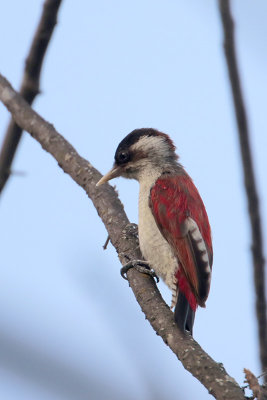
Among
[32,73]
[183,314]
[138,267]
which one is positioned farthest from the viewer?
[32,73]

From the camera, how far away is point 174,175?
18.8 ft

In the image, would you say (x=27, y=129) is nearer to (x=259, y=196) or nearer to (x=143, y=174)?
(x=143, y=174)

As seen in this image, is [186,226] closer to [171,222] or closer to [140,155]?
[171,222]

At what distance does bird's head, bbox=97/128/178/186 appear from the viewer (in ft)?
19.8

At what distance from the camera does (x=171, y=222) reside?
5.15 m

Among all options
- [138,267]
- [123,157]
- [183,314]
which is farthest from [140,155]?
[183,314]

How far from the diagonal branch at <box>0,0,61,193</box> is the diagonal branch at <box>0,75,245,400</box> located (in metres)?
0.14

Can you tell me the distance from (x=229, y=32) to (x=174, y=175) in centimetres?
293

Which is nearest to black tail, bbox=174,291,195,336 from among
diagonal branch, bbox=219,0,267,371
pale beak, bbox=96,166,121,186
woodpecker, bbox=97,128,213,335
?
woodpecker, bbox=97,128,213,335

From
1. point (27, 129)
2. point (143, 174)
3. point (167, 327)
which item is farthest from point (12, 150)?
point (167, 327)

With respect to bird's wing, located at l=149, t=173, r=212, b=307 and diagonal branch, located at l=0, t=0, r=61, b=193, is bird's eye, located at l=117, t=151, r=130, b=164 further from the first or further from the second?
diagonal branch, located at l=0, t=0, r=61, b=193

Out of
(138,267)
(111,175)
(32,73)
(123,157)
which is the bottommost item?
(138,267)

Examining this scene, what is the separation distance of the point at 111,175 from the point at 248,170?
304cm

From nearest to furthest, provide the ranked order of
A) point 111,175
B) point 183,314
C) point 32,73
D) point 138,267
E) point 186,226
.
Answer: point 183,314 < point 138,267 < point 186,226 < point 32,73 < point 111,175
